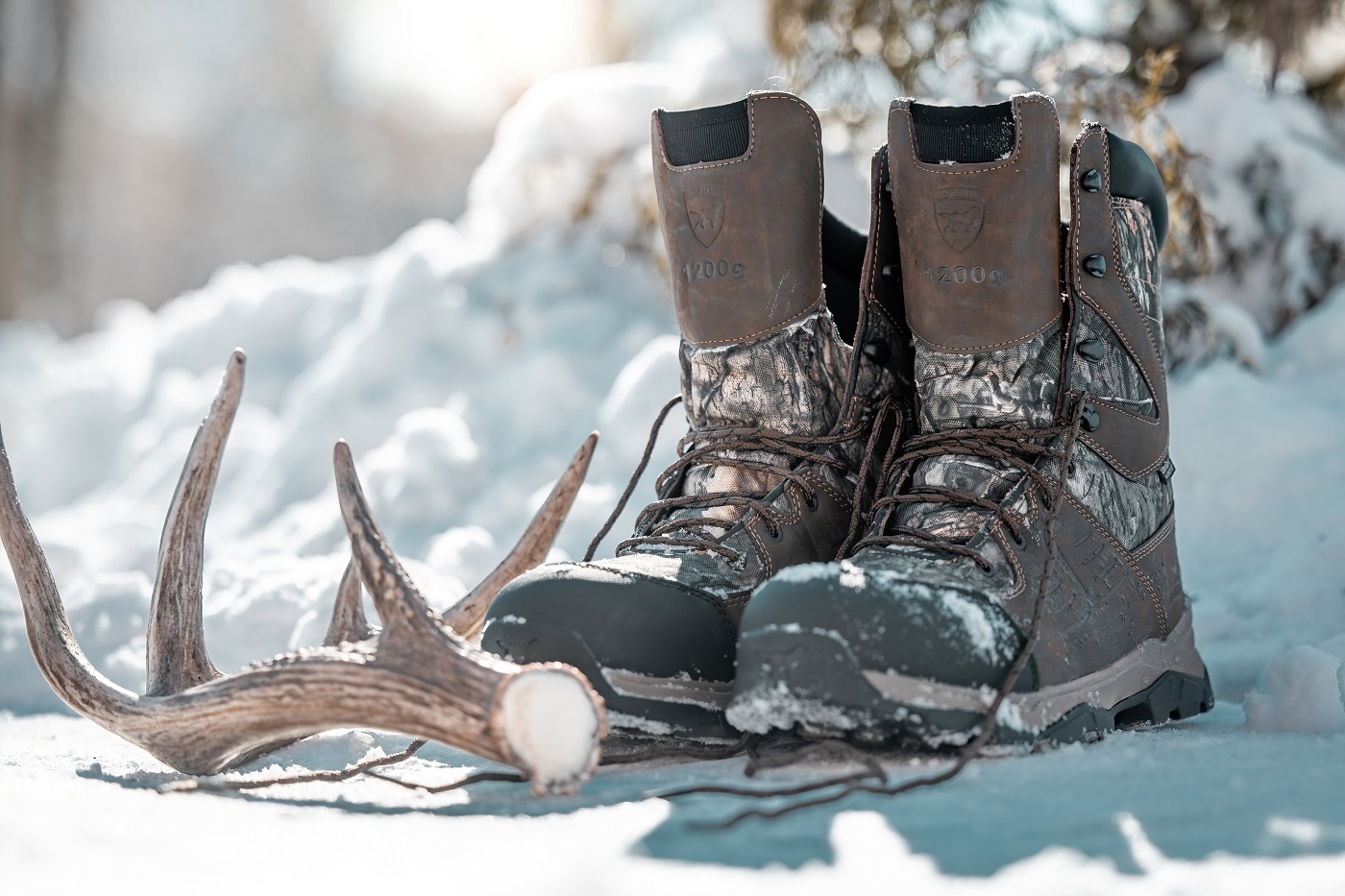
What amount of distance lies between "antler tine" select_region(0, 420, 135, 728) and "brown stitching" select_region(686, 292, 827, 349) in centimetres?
88

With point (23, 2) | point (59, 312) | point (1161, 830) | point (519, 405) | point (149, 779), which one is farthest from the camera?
point (59, 312)

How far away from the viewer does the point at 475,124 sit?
13891mm

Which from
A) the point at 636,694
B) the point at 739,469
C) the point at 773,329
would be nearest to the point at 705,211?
the point at 773,329

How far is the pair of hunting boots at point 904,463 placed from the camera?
4.23 feet

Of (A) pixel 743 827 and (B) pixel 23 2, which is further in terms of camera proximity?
(B) pixel 23 2

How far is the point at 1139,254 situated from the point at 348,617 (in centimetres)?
119

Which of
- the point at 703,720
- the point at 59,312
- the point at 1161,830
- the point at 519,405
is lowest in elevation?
the point at 1161,830

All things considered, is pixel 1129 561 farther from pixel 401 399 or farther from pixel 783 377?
pixel 401 399

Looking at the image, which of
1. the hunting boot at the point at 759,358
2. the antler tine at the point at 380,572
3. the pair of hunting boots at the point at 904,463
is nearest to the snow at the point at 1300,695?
the pair of hunting boots at the point at 904,463

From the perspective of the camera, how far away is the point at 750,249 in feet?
5.55

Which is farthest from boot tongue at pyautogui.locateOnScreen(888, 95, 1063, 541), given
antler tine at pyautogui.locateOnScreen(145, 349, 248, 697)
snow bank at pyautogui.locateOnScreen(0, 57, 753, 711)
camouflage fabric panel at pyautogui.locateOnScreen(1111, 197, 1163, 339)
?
snow bank at pyautogui.locateOnScreen(0, 57, 753, 711)

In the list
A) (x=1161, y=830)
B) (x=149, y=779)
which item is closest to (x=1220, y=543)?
(x=1161, y=830)

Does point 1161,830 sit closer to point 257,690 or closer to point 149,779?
point 257,690

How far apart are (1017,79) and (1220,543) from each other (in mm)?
1314
